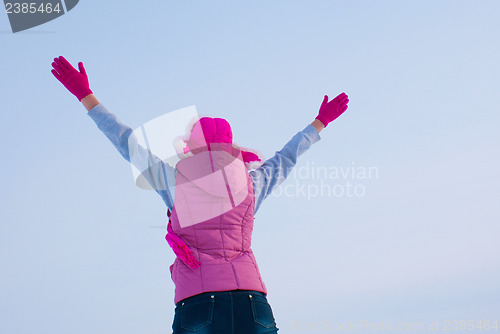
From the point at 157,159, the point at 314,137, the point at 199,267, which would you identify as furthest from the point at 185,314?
the point at 314,137

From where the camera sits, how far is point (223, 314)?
8.88 feet

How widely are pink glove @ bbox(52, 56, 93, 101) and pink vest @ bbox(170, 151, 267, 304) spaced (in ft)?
2.61

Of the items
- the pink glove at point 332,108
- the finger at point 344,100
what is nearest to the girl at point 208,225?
→ the pink glove at point 332,108

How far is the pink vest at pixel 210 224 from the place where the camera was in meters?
2.84

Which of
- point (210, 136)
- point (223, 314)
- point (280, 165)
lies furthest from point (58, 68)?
point (223, 314)

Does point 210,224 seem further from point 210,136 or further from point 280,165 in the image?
point 280,165

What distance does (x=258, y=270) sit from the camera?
3.03 meters

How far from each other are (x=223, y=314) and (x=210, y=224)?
1.63ft

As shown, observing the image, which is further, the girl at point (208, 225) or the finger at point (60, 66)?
the finger at point (60, 66)

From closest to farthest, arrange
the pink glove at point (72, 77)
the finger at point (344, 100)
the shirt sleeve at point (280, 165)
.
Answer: the pink glove at point (72, 77) → the shirt sleeve at point (280, 165) → the finger at point (344, 100)

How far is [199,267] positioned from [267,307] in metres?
0.44

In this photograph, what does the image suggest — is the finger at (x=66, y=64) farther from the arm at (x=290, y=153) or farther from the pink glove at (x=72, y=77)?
the arm at (x=290, y=153)

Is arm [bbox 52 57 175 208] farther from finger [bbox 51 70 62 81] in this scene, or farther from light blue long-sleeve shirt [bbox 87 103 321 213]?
finger [bbox 51 70 62 81]

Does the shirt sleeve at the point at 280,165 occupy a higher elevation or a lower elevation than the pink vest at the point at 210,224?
higher
